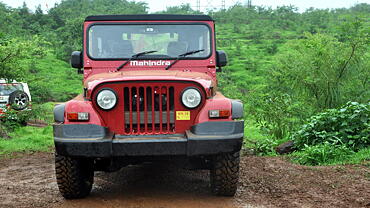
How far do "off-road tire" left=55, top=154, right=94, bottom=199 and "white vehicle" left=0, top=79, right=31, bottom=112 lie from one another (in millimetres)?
6010

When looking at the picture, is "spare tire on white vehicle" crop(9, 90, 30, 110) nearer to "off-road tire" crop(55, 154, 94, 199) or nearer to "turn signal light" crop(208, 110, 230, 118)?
"off-road tire" crop(55, 154, 94, 199)

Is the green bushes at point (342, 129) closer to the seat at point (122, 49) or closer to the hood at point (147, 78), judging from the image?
the hood at point (147, 78)

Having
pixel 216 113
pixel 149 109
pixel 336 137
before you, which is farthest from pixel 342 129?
pixel 149 109

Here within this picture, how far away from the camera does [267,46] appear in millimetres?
34344

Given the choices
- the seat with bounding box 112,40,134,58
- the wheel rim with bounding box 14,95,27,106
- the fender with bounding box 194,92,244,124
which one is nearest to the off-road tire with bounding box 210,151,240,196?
the fender with bounding box 194,92,244,124

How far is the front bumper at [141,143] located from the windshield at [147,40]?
148 cm

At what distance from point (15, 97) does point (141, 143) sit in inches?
312

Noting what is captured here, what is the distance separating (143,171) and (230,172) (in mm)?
2000

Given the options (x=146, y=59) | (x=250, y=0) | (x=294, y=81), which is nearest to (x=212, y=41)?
(x=146, y=59)

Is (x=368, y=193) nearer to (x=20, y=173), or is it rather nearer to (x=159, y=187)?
(x=159, y=187)

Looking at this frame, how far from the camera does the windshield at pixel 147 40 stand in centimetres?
578

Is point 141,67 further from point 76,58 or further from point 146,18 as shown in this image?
point 76,58

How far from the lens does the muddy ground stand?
4.72 meters

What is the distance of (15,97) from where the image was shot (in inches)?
455
